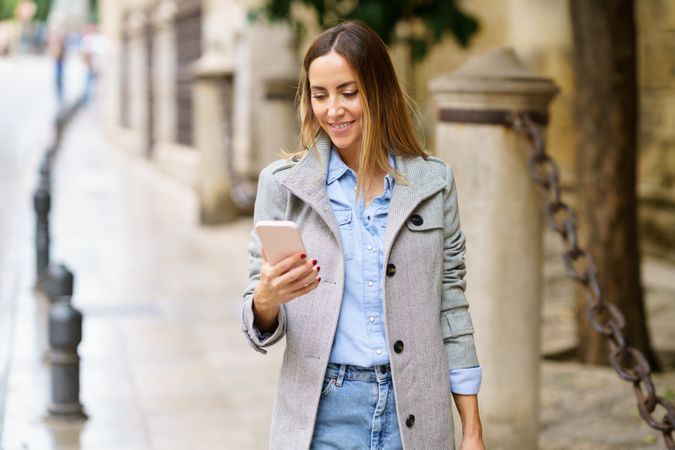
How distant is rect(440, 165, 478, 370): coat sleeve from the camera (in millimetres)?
2895

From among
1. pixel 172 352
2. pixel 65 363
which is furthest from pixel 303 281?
pixel 172 352

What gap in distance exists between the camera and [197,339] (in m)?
7.99

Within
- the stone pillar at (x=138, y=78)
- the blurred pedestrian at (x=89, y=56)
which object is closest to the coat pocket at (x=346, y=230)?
the stone pillar at (x=138, y=78)

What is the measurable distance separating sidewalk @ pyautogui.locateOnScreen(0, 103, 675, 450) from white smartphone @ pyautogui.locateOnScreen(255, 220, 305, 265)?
317 centimetres

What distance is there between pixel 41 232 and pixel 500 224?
5.72 metres

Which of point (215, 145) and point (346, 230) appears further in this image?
point (215, 145)

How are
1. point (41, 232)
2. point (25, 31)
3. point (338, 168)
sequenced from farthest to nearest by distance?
point (25, 31)
point (41, 232)
point (338, 168)

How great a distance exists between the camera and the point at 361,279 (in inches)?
110

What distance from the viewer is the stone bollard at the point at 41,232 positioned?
31.9 ft

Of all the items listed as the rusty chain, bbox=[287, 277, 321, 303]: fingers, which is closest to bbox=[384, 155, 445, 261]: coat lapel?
bbox=[287, 277, 321, 303]: fingers

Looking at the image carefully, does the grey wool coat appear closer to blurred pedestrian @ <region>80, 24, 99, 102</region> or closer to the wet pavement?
the wet pavement

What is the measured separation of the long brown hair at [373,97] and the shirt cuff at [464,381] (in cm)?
48

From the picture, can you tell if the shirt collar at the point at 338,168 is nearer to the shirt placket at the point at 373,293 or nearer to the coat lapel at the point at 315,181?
the coat lapel at the point at 315,181

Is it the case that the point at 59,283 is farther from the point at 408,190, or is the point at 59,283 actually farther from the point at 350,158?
the point at 408,190
